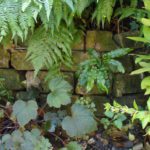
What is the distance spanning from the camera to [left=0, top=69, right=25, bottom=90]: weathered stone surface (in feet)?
8.75

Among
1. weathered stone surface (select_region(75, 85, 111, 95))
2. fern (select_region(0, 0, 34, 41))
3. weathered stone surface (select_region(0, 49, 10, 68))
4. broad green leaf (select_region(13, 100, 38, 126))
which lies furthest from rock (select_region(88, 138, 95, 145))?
fern (select_region(0, 0, 34, 41))

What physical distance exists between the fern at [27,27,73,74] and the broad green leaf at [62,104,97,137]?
1.05ft

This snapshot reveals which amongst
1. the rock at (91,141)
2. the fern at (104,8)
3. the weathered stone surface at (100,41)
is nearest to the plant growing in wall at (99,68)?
the weathered stone surface at (100,41)

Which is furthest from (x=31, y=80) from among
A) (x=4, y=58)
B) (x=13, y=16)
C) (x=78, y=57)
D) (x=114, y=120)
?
A: (x=13, y=16)

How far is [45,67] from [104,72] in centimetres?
42

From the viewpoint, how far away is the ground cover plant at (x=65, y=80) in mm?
2295

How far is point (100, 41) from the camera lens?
2.54 m

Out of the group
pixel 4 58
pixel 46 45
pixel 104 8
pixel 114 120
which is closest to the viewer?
pixel 104 8

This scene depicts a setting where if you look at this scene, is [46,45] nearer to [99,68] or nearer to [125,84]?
[99,68]

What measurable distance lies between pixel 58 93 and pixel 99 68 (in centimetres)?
28

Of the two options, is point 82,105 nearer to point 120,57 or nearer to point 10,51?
point 120,57

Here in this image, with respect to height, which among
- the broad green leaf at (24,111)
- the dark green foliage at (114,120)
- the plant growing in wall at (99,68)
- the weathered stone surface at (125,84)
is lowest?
the dark green foliage at (114,120)

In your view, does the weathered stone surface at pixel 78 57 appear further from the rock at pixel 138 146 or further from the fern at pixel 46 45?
the rock at pixel 138 146

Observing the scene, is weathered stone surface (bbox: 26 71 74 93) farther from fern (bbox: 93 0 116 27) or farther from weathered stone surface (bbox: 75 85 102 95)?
fern (bbox: 93 0 116 27)
